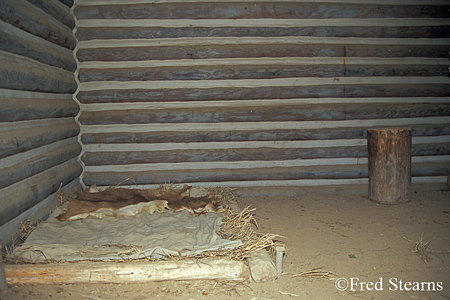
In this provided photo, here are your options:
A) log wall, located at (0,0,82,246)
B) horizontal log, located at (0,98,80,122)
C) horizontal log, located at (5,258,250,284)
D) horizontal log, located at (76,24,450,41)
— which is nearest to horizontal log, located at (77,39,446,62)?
horizontal log, located at (76,24,450,41)

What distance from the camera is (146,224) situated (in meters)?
4.53

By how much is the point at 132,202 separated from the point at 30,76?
6.82ft

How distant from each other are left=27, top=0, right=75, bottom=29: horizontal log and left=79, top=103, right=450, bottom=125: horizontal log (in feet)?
4.76

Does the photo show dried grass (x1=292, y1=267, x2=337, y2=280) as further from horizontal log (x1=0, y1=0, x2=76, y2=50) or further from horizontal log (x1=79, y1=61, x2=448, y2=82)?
horizontal log (x1=0, y1=0, x2=76, y2=50)

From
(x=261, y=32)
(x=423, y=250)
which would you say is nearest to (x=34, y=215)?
(x=261, y=32)

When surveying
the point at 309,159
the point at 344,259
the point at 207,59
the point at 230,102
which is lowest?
the point at 344,259

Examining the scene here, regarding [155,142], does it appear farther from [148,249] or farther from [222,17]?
[148,249]

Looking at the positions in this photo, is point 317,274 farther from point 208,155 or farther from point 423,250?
point 208,155

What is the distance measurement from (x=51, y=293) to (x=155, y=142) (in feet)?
10.7

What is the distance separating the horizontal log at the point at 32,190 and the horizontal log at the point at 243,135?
2.58ft

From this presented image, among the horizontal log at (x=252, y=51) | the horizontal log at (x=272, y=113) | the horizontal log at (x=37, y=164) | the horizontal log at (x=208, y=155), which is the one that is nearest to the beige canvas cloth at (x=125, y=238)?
the horizontal log at (x=37, y=164)

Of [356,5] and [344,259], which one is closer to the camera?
[344,259]

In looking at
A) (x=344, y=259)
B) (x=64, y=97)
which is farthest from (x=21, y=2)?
(x=344, y=259)

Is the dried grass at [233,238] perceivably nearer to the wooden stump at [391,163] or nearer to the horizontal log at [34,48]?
the horizontal log at [34,48]
